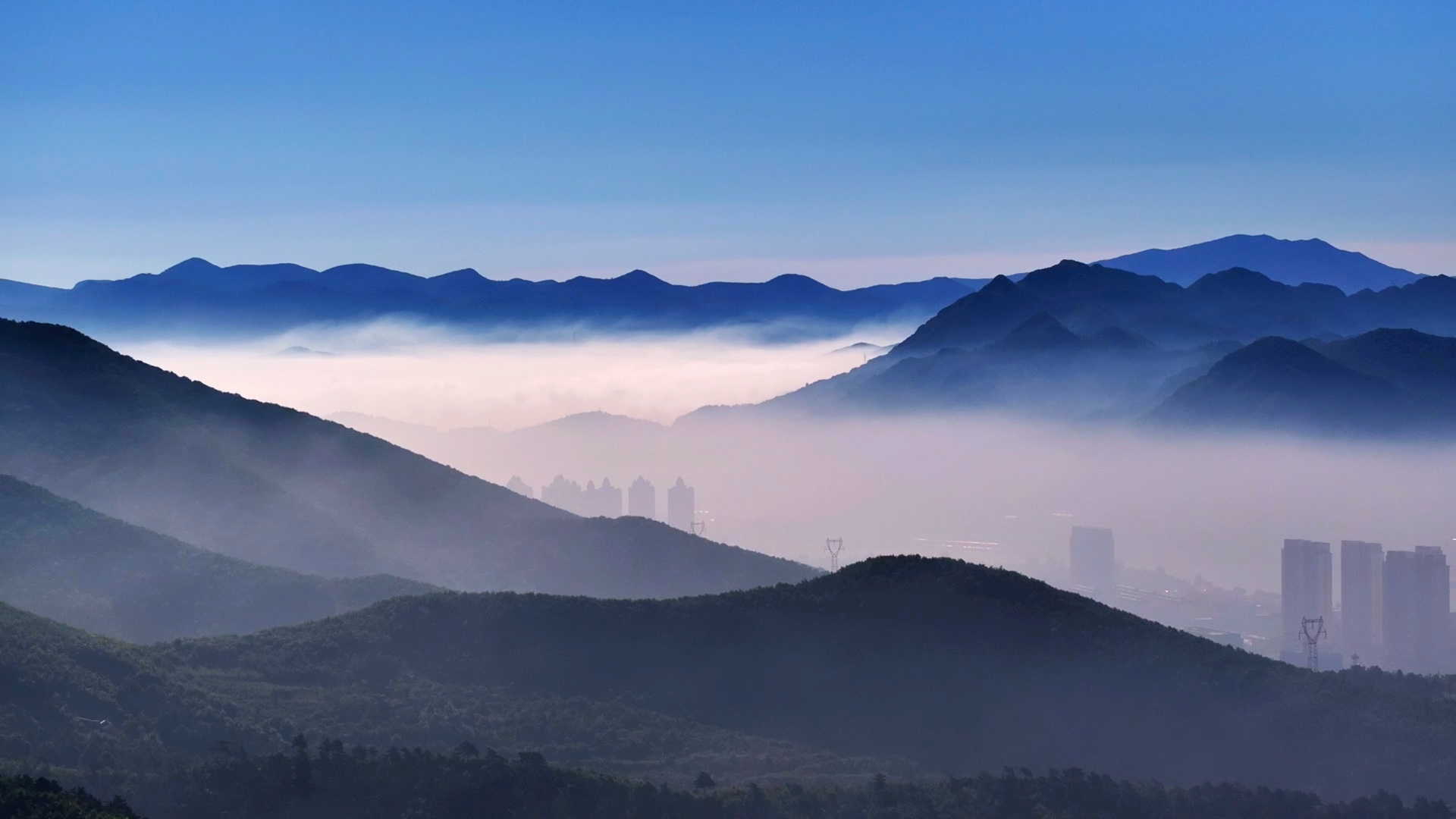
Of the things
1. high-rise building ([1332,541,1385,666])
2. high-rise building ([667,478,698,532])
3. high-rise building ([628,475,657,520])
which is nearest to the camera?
high-rise building ([1332,541,1385,666])

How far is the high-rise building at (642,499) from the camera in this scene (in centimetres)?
15838

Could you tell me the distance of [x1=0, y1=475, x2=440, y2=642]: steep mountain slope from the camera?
75375mm

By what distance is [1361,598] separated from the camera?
114 m

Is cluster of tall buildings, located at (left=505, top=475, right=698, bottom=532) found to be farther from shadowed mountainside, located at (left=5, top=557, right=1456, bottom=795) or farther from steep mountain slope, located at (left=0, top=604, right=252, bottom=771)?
steep mountain slope, located at (left=0, top=604, right=252, bottom=771)

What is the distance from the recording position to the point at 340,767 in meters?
45.2

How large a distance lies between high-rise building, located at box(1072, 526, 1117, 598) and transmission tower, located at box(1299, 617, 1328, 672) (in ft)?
109

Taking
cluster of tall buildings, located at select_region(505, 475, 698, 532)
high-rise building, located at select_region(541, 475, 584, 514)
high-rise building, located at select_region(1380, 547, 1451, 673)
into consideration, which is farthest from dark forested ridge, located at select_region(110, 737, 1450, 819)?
high-rise building, located at select_region(541, 475, 584, 514)

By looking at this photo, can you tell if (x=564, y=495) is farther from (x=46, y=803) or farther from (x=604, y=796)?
(x=46, y=803)

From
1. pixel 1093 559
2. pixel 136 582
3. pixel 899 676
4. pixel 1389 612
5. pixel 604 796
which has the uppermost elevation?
pixel 136 582

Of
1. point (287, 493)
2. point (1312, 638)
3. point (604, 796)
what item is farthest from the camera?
point (287, 493)

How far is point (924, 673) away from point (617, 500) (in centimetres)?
10171

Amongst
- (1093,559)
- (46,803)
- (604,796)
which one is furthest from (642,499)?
(46,803)

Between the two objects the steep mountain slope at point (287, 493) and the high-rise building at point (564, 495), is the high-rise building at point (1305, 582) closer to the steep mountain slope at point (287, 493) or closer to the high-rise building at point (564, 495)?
the steep mountain slope at point (287, 493)

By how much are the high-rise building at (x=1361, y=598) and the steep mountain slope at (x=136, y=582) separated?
66358 millimetres
